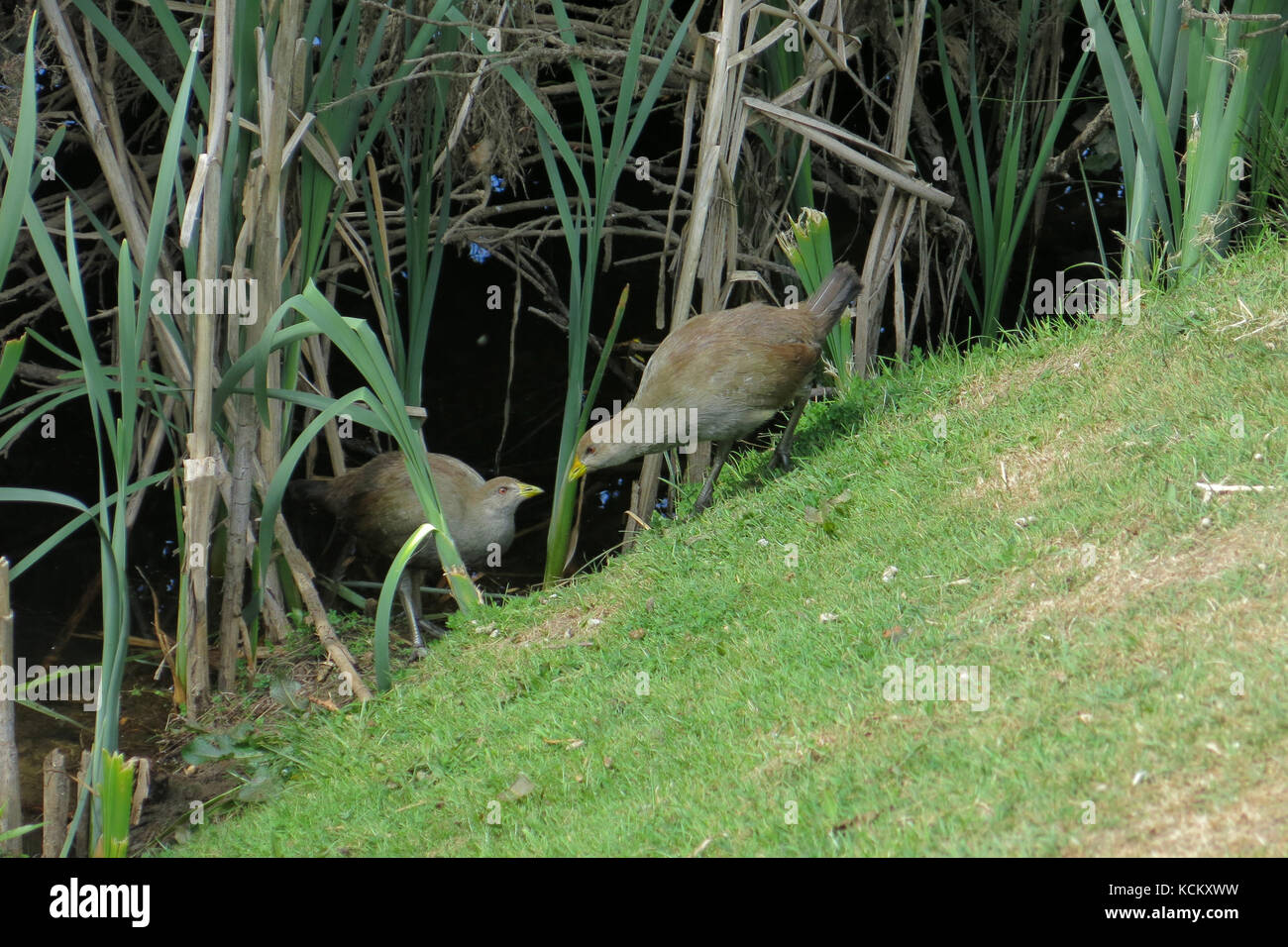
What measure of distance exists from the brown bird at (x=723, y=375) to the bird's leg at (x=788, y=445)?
0.43ft

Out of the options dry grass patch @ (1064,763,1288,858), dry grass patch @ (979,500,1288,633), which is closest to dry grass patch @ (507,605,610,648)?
dry grass patch @ (979,500,1288,633)

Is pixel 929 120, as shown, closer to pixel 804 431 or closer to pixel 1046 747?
pixel 804 431

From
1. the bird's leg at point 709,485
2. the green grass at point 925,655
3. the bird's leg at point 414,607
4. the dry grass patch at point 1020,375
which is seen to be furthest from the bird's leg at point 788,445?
the bird's leg at point 414,607

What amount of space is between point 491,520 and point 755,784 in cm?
315

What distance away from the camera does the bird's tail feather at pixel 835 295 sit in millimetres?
5719

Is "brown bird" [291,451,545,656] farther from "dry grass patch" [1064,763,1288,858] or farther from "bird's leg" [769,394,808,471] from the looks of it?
"dry grass patch" [1064,763,1288,858]

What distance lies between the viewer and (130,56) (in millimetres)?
4789

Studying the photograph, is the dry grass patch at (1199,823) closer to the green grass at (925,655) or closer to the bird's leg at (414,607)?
the green grass at (925,655)

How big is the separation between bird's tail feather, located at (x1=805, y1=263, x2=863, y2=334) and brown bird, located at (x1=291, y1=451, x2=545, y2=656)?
5.63 feet

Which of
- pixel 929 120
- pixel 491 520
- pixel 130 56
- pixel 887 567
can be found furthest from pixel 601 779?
pixel 929 120

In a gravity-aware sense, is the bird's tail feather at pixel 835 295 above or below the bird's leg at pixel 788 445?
above

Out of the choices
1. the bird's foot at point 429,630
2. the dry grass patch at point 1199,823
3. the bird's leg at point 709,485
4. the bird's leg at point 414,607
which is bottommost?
the bird's foot at point 429,630

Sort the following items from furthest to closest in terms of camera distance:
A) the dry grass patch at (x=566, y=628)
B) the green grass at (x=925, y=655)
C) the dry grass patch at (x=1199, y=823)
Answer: the dry grass patch at (x=566, y=628), the green grass at (x=925, y=655), the dry grass patch at (x=1199, y=823)

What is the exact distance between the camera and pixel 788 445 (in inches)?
238
